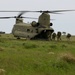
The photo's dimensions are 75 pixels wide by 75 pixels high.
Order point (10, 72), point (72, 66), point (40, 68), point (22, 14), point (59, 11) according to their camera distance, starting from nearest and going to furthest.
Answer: point (10, 72) → point (40, 68) → point (72, 66) → point (59, 11) → point (22, 14)

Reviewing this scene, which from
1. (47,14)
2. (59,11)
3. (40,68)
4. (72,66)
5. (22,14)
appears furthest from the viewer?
(22,14)

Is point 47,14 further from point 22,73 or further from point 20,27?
point 22,73

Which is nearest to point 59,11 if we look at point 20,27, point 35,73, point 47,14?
point 47,14

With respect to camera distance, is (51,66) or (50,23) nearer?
(51,66)

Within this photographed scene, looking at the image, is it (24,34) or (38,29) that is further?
(24,34)

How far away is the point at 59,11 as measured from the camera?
46219 mm

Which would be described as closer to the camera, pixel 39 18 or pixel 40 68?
pixel 40 68

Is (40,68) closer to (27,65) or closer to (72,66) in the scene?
(27,65)

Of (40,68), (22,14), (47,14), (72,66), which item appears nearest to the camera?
(40,68)

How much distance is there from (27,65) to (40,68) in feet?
2.26

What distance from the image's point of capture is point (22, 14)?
55656 mm

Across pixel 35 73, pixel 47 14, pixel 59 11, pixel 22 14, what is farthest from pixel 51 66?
pixel 22 14

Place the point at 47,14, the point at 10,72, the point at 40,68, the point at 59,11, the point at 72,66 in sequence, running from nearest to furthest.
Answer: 1. the point at 10,72
2. the point at 40,68
3. the point at 72,66
4. the point at 59,11
5. the point at 47,14

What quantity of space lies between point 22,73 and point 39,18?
35479 millimetres
